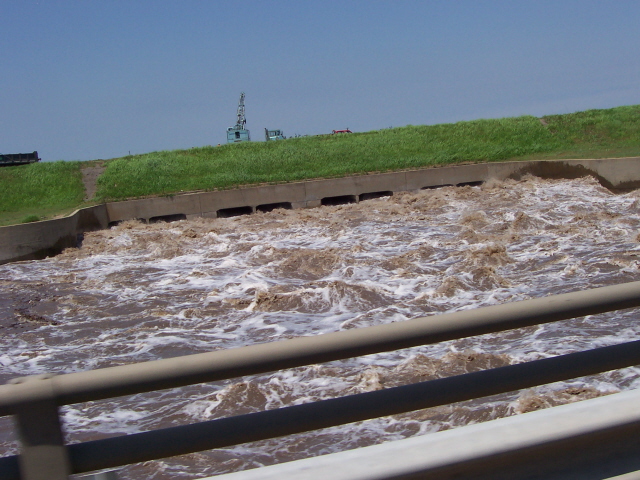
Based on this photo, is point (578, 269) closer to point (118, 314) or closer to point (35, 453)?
point (118, 314)

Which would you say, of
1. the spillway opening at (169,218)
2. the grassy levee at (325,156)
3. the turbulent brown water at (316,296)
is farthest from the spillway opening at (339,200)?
the spillway opening at (169,218)

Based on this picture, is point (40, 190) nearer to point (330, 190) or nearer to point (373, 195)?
point (330, 190)

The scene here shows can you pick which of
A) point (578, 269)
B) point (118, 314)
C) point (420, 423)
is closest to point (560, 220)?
point (578, 269)

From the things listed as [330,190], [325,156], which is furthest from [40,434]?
[325,156]

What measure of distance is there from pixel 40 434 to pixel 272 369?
782 millimetres

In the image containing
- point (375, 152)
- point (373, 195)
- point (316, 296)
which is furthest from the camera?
point (375, 152)

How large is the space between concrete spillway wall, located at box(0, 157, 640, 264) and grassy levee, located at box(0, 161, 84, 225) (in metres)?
2.33

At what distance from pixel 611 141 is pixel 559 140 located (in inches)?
87.1

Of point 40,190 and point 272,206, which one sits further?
point 40,190

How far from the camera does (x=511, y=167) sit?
26250mm

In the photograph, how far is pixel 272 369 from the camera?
236 centimetres

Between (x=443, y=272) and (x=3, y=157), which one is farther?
(x=3, y=157)

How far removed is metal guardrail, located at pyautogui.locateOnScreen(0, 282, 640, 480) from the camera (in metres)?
2.18

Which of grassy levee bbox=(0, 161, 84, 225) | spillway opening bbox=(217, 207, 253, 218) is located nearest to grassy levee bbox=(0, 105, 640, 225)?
grassy levee bbox=(0, 161, 84, 225)
